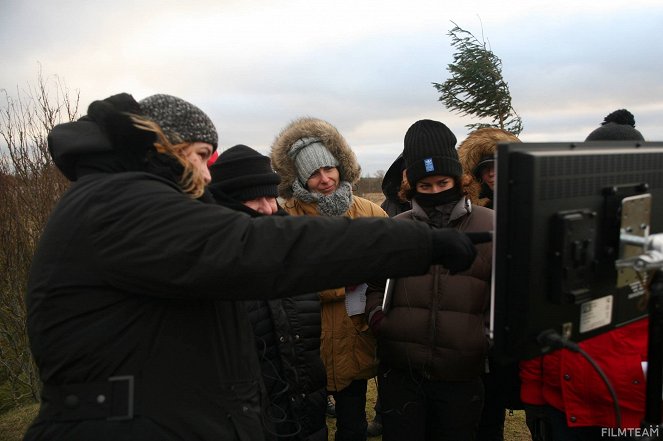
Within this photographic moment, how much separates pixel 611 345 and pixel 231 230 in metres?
1.77

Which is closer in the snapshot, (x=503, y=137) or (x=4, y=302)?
(x=503, y=137)

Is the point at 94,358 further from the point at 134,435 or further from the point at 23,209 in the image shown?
the point at 23,209

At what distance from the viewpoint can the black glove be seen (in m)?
1.37

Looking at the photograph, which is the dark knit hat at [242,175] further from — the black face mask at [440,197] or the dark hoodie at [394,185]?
the dark hoodie at [394,185]

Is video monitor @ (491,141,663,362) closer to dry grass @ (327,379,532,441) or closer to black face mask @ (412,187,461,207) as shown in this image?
black face mask @ (412,187,461,207)

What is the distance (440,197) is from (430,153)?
0.24 metres

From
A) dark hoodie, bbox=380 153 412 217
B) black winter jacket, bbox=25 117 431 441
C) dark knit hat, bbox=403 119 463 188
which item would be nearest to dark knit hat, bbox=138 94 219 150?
black winter jacket, bbox=25 117 431 441

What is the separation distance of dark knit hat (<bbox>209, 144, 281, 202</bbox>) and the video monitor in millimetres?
1702

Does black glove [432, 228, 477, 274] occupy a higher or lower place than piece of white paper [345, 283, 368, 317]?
higher

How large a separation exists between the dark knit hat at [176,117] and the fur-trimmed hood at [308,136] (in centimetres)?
170

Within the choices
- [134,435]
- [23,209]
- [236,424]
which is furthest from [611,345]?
[23,209]

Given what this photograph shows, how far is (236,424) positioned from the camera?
1.53 metres

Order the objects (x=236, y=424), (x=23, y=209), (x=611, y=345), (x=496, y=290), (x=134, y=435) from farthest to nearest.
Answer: (x=23, y=209) → (x=611, y=345) → (x=236, y=424) → (x=134, y=435) → (x=496, y=290)
